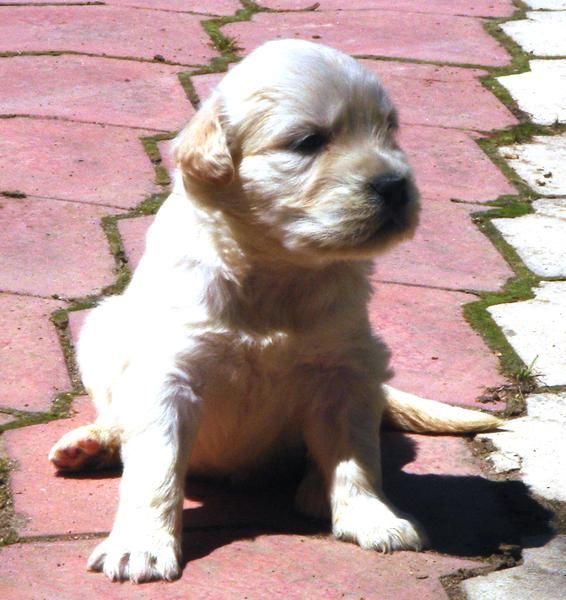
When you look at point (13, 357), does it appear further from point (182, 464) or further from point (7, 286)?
point (182, 464)

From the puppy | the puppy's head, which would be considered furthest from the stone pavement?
the puppy's head

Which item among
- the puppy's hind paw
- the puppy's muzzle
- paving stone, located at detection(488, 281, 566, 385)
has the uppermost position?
the puppy's muzzle

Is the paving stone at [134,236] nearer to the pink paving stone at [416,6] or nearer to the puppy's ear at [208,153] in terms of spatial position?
the puppy's ear at [208,153]

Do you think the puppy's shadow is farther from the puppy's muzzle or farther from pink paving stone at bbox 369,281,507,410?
the puppy's muzzle

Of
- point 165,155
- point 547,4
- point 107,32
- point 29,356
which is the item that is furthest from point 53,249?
point 547,4

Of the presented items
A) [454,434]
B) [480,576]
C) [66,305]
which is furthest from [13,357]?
[480,576]

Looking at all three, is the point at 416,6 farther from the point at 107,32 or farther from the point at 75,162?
the point at 75,162

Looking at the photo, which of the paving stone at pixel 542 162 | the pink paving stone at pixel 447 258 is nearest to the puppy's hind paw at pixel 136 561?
the pink paving stone at pixel 447 258
